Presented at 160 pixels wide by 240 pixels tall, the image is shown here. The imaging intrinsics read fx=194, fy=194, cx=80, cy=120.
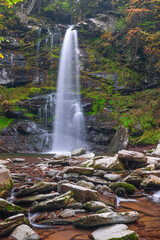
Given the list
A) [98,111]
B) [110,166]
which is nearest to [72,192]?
[110,166]

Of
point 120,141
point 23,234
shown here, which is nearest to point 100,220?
point 23,234

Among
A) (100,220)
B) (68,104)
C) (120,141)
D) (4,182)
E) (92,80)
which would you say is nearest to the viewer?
(100,220)

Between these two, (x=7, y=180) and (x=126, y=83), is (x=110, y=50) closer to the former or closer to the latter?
(x=126, y=83)

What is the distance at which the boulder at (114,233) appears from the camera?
7.66 feet

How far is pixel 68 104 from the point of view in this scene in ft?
57.6

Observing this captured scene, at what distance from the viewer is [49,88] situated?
19.2 meters

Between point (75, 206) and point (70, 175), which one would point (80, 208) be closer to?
point (75, 206)

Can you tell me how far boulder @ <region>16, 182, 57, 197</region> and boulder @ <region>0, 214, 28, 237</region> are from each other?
46.2 inches

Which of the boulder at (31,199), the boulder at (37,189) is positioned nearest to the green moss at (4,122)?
the boulder at (37,189)

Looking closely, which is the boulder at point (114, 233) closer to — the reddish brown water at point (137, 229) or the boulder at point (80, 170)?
the reddish brown water at point (137, 229)

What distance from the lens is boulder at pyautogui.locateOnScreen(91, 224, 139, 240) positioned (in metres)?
2.34

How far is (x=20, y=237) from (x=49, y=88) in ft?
57.4

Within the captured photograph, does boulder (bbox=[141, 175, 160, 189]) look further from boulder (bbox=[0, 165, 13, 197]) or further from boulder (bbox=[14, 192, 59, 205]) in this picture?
boulder (bbox=[0, 165, 13, 197])

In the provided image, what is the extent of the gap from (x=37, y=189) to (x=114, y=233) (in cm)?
205
